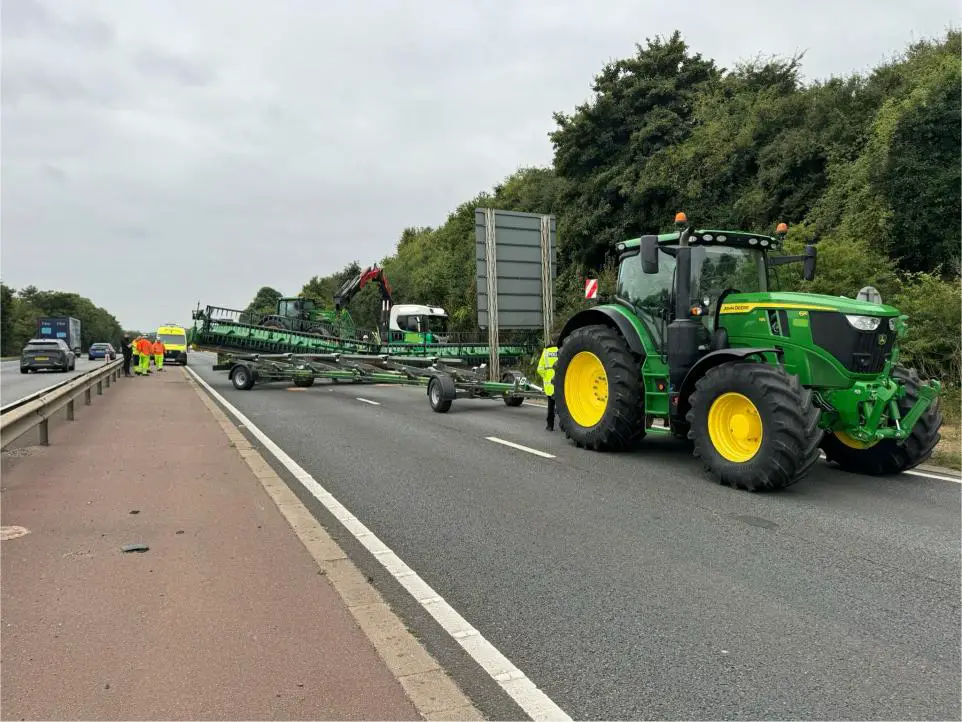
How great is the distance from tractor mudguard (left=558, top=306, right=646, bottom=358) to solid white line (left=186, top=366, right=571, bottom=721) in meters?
3.93

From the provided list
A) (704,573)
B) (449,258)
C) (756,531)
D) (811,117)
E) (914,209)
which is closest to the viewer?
(704,573)

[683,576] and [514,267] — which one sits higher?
[514,267]

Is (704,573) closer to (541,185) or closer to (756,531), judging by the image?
(756,531)

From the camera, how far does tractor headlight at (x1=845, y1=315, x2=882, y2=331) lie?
6477 mm

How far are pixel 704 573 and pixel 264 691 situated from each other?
272 cm

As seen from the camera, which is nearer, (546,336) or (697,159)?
(546,336)

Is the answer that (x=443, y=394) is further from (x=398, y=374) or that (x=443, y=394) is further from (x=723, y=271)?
(x=723, y=271)

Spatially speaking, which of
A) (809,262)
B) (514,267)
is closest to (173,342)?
(514,267)

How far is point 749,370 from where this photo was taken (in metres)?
6.42

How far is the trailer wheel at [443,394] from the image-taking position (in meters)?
13.0

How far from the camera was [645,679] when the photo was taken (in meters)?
2.98

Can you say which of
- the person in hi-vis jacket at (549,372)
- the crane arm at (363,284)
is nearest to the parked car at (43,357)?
the crane arm at (363,284)

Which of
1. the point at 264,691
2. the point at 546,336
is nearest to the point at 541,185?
the point at 546,336

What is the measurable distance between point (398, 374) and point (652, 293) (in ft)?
28.6
